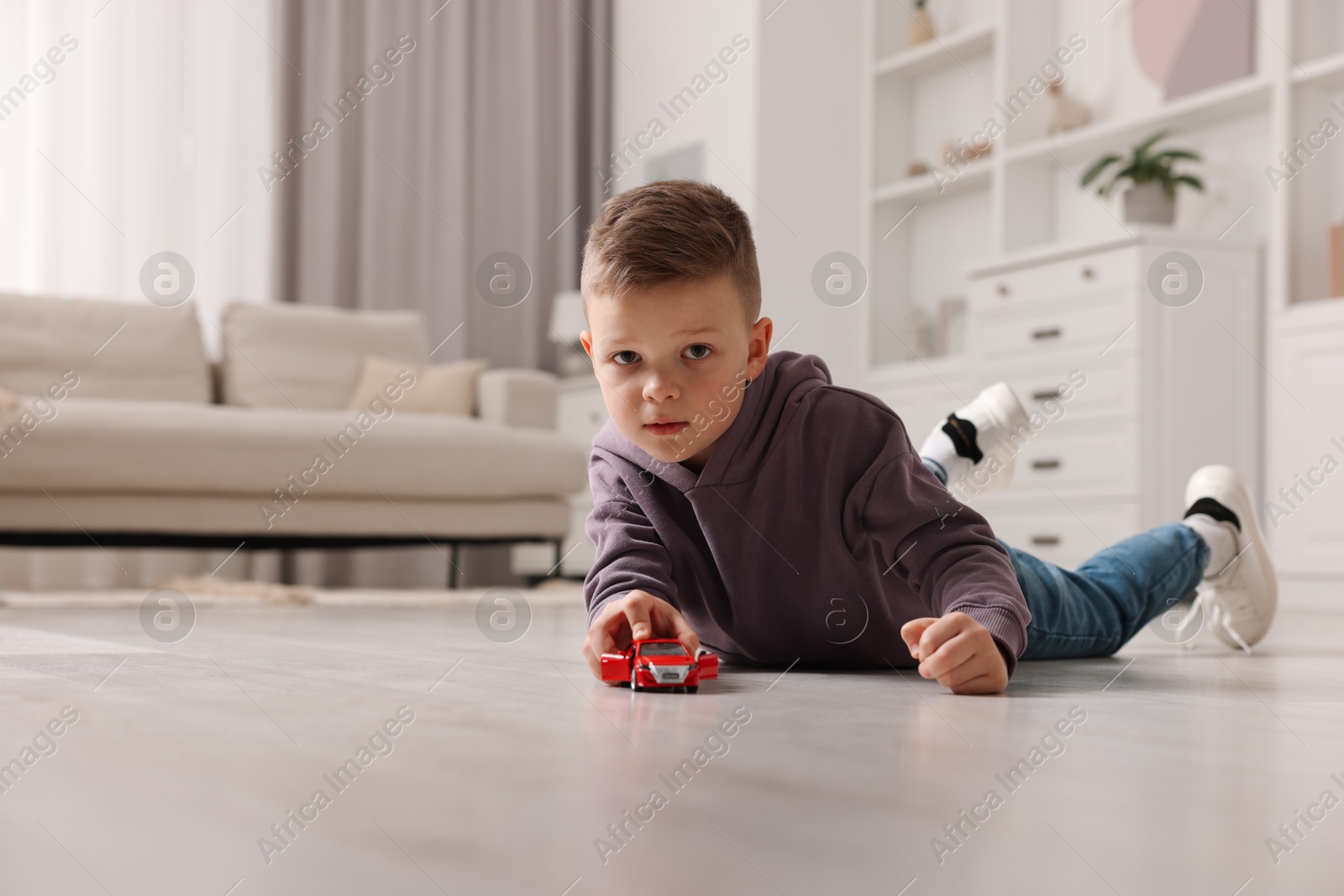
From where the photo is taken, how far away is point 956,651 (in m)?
0.96

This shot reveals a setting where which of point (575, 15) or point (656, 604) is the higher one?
point (575, 15)

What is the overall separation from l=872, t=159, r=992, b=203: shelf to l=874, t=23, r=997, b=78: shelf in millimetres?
390

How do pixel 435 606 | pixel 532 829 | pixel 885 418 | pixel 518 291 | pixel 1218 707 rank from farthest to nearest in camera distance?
1. pixel 518 291
2. pixel 435 606
3. pixel 885 418
4. pixel 1218 707
5. pixel 532 829

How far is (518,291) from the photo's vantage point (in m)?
4.92

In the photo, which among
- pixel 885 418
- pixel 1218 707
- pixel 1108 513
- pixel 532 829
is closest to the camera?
pixel 532 829

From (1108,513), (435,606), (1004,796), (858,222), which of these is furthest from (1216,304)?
(1004,796)

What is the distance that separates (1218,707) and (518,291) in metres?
4.17

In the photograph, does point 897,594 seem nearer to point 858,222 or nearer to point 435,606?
point 435,606

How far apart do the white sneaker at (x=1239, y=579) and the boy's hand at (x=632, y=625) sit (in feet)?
2.65

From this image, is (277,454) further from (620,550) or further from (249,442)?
(620,550)

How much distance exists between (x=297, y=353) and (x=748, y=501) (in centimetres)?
299

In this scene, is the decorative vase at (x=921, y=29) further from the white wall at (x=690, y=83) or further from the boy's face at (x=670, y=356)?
the boy's face at (x=670, y=356)

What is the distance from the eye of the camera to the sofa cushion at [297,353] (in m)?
3.71

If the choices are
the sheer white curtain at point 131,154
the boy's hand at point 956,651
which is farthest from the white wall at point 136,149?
the boy's hand at point 956,651
